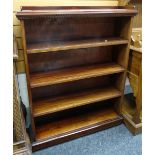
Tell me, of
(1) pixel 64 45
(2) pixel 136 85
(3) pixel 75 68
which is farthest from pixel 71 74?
(2) pixel 136 85

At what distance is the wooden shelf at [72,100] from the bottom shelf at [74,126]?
0.84 feet

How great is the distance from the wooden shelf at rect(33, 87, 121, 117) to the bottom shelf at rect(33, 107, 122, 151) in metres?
0.26

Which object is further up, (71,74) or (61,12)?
(61,12)

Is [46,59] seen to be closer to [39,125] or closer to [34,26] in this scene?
[34,26]

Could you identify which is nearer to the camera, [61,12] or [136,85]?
[61,12]

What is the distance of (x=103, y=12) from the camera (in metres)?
1.44

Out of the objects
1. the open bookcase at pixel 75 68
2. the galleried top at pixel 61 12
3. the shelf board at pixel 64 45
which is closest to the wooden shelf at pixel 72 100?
the open bookcase at pixel 75 68

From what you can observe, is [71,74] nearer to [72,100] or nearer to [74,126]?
[72,100]

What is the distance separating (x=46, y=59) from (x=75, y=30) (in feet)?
1.25

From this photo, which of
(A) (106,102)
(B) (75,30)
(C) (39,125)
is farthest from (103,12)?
(C) (39,125)

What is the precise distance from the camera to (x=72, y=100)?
1.76 metres

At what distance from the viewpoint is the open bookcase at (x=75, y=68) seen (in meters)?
1.54

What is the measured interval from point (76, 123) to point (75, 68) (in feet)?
1.84

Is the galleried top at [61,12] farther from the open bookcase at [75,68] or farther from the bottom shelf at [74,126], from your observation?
the bottom shelf at [74,126]
